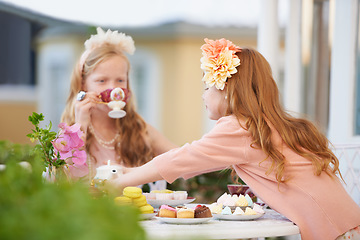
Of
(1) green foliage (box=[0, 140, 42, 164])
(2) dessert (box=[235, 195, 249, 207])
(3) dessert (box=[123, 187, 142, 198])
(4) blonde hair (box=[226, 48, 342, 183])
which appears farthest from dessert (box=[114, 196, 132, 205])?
(4) blonde hair (box=[226, 48, 342, 183])

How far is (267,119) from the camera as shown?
96.8 inches

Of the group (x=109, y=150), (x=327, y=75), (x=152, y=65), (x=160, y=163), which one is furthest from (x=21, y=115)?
(x=160, y=163)

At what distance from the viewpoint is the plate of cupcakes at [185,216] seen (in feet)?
6.84

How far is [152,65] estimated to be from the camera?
13570 mm

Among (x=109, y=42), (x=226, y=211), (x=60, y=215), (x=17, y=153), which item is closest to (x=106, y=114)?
(x=109, y=42)

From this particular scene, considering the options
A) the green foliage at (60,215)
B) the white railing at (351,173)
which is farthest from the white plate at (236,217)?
the green foliage at (60,215)

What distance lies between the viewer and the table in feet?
6.29

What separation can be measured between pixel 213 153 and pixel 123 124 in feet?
4.09

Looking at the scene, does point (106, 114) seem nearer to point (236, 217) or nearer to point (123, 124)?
point (123, 124)

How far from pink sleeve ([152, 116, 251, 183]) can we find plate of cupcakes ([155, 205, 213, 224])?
0.27 meters

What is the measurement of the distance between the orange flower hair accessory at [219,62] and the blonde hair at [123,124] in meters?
0.99

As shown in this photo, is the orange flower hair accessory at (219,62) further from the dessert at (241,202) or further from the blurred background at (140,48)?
the blurred background at (140,48)

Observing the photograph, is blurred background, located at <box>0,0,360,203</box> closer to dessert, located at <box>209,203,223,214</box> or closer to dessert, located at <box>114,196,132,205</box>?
dessert, located at <box>209,203,223,214</box>

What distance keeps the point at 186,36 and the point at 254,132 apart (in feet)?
36.2
